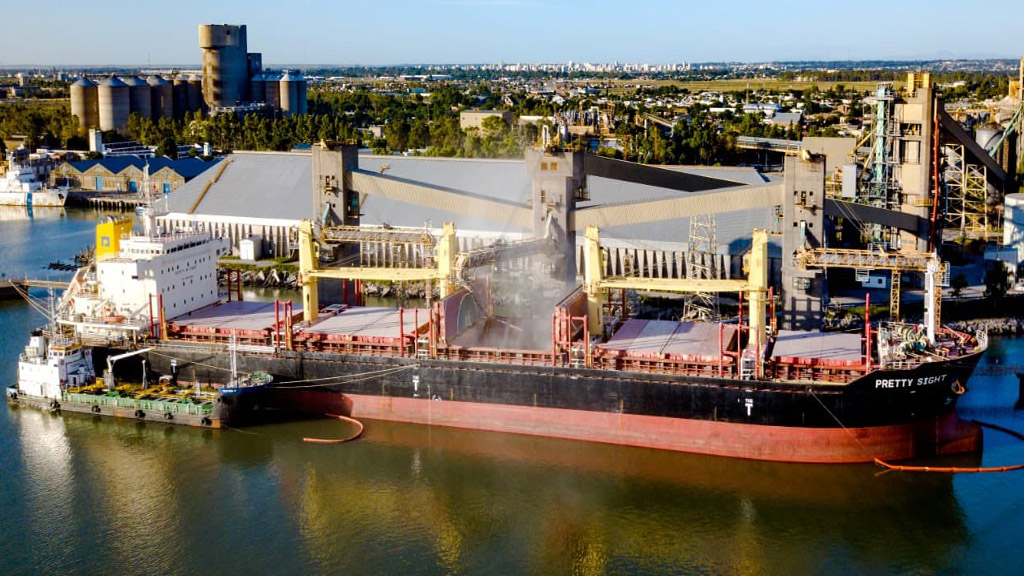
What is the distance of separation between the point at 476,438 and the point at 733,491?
4.29 meters

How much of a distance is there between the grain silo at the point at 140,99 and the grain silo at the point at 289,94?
1008 cm

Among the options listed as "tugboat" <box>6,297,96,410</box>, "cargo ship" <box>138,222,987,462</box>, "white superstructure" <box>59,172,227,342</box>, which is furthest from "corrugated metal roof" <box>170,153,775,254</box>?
"tugboat" <box>6,297,96,410</box>

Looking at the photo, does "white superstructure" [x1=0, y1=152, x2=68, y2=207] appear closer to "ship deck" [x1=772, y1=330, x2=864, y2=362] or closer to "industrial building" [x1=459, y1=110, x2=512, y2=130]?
"industrial building" [x1=459, y1=110, x2=512, y2=130]

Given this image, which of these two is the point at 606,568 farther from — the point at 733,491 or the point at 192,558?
the point at 192,558

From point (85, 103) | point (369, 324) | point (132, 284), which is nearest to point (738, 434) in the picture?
point (369, 324)

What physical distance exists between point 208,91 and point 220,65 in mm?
2047

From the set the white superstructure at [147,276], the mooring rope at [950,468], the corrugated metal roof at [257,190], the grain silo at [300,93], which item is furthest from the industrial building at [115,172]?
the mooring rope at [950,468]

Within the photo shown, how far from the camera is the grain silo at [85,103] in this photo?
2559 inches

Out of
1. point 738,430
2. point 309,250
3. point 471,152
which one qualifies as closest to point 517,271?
point 309,250

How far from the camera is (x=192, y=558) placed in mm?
13102

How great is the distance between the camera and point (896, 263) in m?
16.8

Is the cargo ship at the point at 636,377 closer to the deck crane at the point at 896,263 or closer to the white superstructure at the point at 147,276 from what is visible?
the deck crane at the point at 896,263

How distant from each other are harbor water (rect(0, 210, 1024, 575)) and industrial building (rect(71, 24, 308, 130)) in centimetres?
5172

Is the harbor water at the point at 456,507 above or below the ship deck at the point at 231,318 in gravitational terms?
below
